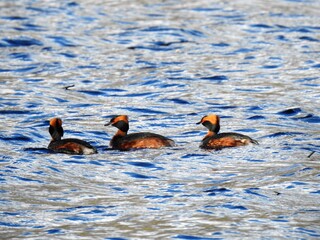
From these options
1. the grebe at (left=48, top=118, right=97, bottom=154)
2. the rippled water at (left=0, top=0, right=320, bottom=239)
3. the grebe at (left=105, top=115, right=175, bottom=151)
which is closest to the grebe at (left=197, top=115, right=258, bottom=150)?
the rippled water at (left=0, top=0, right=320, bottom=239)

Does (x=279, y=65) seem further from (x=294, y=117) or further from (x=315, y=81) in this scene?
(x=294, y=117)

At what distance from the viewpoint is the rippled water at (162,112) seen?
42.4ft

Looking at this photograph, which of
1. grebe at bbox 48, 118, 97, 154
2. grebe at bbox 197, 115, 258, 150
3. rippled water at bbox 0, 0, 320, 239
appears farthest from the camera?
grebe at bbox 197, 115, 258, 150

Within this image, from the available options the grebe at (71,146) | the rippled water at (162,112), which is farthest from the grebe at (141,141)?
the grebe at (71,146)

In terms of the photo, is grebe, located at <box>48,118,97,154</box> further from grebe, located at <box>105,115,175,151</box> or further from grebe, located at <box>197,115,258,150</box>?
grebe, located at <box>197,115,258,150</box>

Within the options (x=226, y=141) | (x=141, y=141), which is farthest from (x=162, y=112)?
(x=226, y=141)

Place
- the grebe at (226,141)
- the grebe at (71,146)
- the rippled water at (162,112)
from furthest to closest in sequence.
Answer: the grebe at (226,141), the grebe at (71,146), the rippled water at (162,112)

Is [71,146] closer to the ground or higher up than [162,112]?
higher up

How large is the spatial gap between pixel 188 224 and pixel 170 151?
3.90 m

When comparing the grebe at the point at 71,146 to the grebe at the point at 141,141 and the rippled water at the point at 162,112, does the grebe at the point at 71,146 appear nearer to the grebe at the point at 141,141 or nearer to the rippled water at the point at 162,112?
the rippled water at the point at 162,112

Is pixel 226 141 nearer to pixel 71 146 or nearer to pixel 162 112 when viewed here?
pixel 71 146

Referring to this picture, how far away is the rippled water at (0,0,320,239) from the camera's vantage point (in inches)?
508

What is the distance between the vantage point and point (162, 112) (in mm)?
20297

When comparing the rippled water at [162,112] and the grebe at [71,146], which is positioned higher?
the grebe at [71,146]
